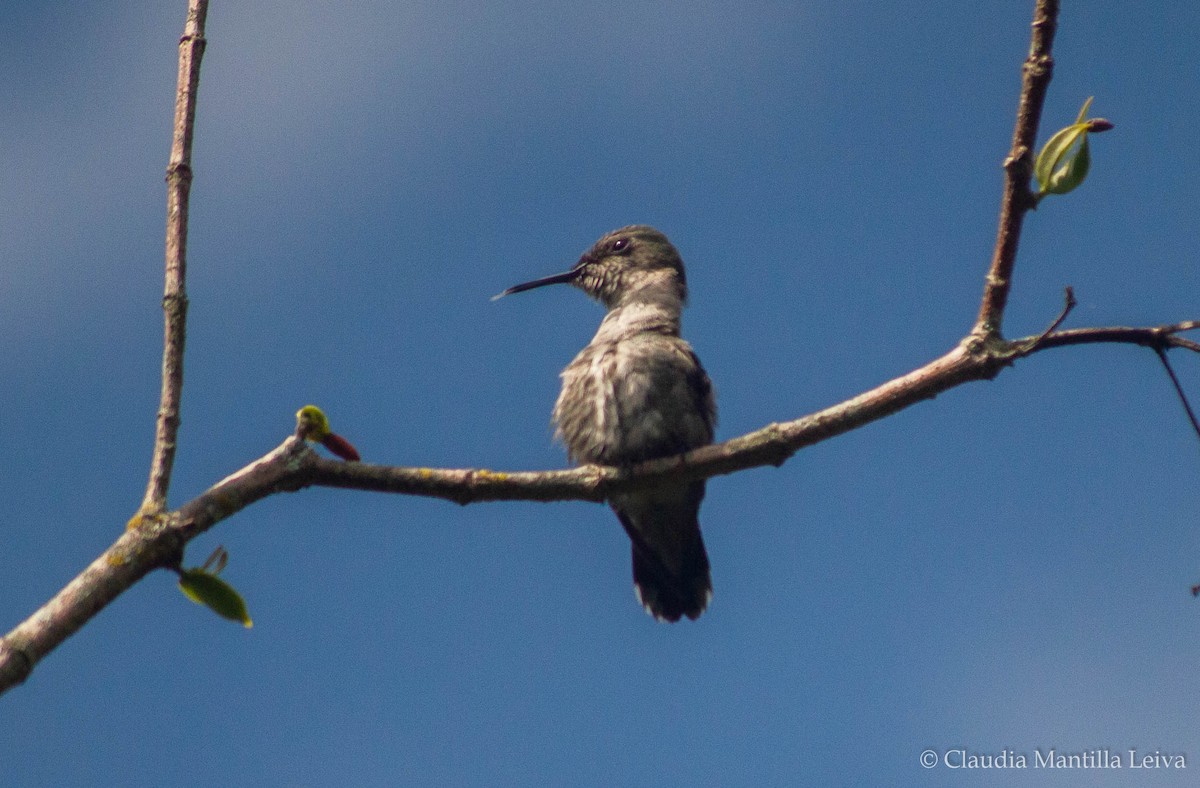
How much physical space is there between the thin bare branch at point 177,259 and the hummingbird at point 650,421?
2714 millimetres

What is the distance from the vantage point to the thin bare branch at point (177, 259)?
2.51m

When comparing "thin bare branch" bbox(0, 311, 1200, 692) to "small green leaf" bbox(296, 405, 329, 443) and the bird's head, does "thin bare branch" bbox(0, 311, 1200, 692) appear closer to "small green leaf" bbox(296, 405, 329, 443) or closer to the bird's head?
"small green leaf" bbox(296, 405, 329, 443)

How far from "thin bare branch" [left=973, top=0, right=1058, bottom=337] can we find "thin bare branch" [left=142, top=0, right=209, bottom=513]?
1941 millimetres

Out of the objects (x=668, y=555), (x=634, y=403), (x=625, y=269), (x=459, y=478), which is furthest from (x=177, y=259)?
(x=625, y=269)

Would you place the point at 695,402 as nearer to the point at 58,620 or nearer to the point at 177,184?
the point at 177,184

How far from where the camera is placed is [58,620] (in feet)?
7.19

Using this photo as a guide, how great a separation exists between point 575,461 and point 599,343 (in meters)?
0.73

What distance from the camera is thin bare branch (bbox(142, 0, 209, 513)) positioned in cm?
251

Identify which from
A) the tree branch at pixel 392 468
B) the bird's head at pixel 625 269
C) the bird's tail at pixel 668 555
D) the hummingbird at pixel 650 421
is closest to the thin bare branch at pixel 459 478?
the tree branch at pixel 392 468

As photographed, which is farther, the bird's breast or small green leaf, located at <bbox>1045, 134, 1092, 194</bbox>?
the bird's breast

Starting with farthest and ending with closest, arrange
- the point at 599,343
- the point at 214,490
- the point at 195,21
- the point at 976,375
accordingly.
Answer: the point at 599,343, the point at 976,375, the point at 195,21, the point at 214,490

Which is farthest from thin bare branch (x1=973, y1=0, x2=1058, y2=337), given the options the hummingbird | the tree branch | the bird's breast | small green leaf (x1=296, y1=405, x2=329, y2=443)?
the bird's breast

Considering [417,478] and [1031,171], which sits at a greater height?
[1031,171]

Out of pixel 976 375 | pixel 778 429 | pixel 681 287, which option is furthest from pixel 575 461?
pixel 976 375
